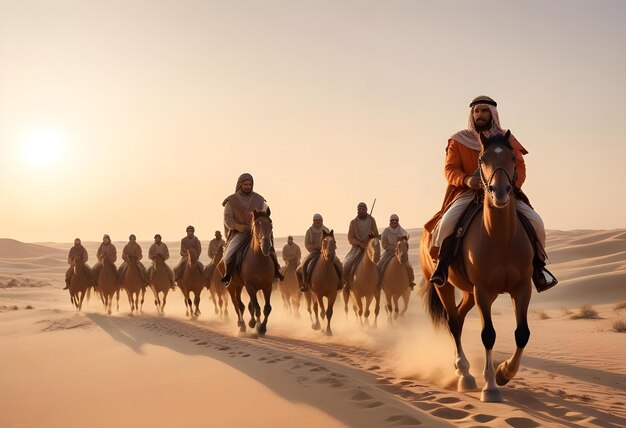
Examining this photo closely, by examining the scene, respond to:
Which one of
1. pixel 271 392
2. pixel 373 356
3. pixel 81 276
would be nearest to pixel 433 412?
pixel 271 392

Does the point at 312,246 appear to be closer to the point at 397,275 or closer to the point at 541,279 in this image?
the point at 397,275

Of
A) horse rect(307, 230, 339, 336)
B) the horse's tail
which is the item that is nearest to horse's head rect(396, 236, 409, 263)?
horse rect(307, 230, 339, 336)

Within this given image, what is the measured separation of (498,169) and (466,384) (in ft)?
7.94

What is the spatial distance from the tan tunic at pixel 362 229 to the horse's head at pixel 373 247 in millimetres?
704

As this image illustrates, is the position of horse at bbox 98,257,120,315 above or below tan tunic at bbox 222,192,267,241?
below

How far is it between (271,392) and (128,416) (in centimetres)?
150

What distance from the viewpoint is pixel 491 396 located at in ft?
20.2

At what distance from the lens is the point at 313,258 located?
16.6 m

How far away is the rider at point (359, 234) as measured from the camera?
17.1 meters

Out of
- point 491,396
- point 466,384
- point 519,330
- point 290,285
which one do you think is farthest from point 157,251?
point 491,396

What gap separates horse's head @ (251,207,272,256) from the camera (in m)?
13.3

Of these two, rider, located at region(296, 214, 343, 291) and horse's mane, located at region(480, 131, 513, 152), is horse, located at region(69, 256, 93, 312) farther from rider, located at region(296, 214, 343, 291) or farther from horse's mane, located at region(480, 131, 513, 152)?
horse's mane, located at region(480, 131, 513, 152)

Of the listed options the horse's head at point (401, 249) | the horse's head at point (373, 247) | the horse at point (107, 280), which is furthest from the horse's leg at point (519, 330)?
the horse at point (107, 280)

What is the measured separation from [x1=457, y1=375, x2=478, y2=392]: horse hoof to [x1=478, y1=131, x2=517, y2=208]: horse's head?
1985 mm
